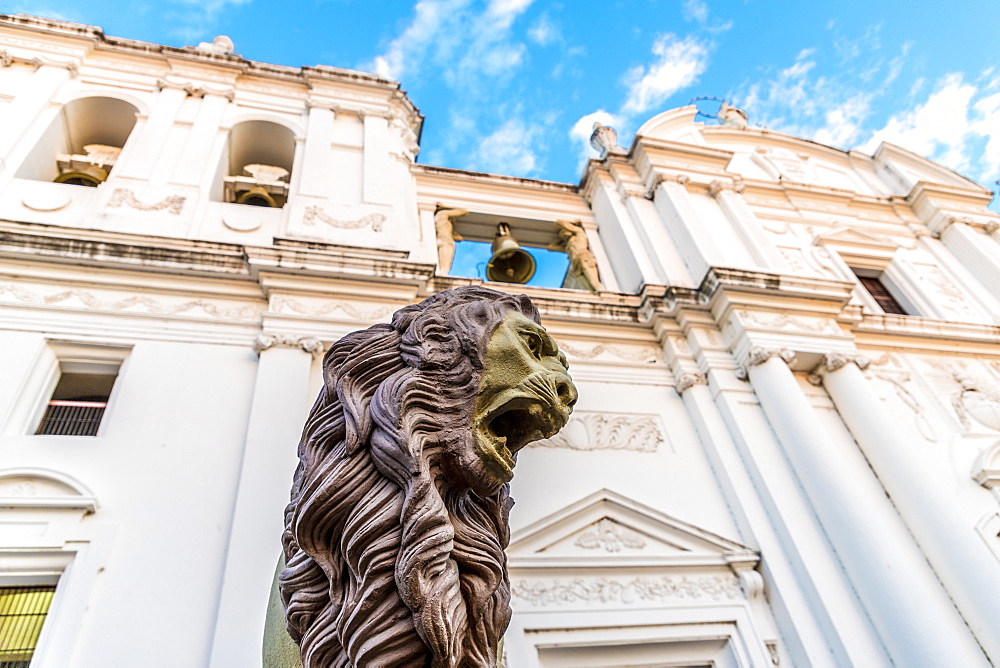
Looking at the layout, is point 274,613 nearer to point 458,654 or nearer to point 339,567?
point 339,567

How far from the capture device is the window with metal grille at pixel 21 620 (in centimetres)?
357

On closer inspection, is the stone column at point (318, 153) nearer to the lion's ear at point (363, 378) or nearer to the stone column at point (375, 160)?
the stone column at point (375, 160)

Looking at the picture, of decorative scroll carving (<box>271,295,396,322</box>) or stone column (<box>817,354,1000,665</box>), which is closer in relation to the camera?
stone column (<box>817,354,1000,665</box>)

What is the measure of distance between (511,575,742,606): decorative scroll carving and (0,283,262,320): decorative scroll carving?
352 centimetres

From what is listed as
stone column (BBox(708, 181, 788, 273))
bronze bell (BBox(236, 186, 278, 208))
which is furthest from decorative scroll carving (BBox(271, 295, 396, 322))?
stone column (BBox(708, 181, 788, 273))

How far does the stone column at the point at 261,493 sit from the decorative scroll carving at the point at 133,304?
2.14 ft

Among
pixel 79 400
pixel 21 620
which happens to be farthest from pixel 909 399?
pixel 79 400

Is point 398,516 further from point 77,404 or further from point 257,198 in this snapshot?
point 257,198

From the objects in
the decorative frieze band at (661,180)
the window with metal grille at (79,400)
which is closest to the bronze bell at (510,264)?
the decorative frieze band at (661,180)

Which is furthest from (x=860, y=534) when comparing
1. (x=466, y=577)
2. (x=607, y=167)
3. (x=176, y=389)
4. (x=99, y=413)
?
(x=607, y=167)

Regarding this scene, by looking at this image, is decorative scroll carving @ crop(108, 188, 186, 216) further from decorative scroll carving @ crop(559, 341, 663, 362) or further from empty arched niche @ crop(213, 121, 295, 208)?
decorative scroll carving @ crop(559, 341, 663, 362)

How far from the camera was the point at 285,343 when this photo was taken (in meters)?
5.23

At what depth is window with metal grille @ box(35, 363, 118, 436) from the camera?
477 cm

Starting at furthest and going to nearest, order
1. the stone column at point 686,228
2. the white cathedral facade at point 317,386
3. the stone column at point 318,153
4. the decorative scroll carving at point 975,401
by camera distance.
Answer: the stone column at point 686,228 → the stone column at point 318,153 → the decorative scroll carving at point 975,401 → the white cathedral facade at point 317,386
